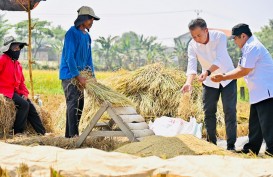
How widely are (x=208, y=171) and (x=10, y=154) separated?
5.34 feet

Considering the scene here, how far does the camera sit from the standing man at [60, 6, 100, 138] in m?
7.05

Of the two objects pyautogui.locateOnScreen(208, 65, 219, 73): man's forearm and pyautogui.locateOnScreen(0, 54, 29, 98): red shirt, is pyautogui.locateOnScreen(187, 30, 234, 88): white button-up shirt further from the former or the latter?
pyautogui.locateOnScreen(0, 54, 29, 98): red shirt

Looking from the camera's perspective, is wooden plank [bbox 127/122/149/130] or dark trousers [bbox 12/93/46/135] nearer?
wooden plank [bbox 127/122/149/130]

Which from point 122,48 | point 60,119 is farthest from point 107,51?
point 60,119

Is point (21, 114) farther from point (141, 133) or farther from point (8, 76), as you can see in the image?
point (141, 133)

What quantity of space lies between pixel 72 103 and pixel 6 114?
4.87ft

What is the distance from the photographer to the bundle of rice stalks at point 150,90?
9.96m

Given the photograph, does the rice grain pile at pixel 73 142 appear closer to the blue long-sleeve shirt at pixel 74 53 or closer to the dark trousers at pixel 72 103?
the dark trousers at pixel 72 103

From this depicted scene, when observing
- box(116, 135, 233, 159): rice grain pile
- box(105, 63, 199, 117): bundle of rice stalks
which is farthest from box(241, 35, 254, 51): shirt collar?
box(105, 63, 199, 117): bundle of rice stalks

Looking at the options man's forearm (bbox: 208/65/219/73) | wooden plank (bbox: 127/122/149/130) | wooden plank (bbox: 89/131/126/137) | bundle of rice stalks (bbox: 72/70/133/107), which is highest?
man's forearm (bbox: 208/65/219/73)

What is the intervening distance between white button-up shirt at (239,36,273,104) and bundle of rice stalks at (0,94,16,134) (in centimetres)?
359

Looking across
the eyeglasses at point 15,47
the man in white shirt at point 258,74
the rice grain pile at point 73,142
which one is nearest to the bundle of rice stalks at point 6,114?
the eyeglasses at point 15,47

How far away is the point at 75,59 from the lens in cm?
723

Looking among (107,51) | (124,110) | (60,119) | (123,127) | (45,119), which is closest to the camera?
(123,127)
